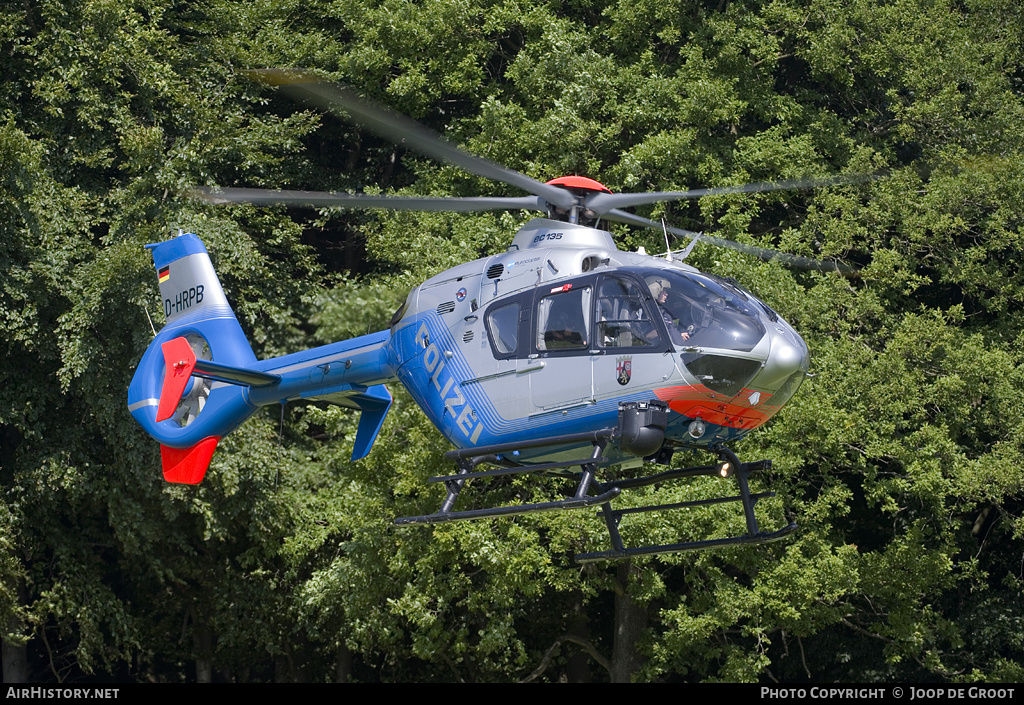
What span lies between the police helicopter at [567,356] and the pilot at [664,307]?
11 mm

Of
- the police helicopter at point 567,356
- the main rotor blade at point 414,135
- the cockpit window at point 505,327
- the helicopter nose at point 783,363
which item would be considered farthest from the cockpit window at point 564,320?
the helicopter nose at point 783,363

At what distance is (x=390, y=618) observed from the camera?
17422mm

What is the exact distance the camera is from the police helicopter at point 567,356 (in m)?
9.59

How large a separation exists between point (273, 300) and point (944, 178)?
33.7 ft

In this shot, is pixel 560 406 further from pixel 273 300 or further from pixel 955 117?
pixel 955 117

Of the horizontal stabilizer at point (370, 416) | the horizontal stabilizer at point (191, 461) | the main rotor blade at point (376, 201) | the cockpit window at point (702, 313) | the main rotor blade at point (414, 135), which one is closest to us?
the cockpit window at point (702, 313)

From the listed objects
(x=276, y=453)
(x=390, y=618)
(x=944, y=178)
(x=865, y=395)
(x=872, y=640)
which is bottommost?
(x=872, y=640)

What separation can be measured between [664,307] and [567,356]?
0.88m

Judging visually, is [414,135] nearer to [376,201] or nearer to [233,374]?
[376,201]

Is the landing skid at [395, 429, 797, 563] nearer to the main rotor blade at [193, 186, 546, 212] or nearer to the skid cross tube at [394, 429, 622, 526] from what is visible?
the skid cross tube at [394, 429, 622, 526]

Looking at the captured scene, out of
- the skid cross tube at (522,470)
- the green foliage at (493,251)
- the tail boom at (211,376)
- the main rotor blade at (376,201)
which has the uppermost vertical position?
the main rotor blade at (376,201)

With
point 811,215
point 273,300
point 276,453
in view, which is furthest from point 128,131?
point 811,215

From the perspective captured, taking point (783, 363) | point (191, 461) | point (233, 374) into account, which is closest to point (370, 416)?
point (233, 374)

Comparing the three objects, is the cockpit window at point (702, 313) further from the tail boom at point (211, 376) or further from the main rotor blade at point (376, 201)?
the tail boom at point (211, 376)
